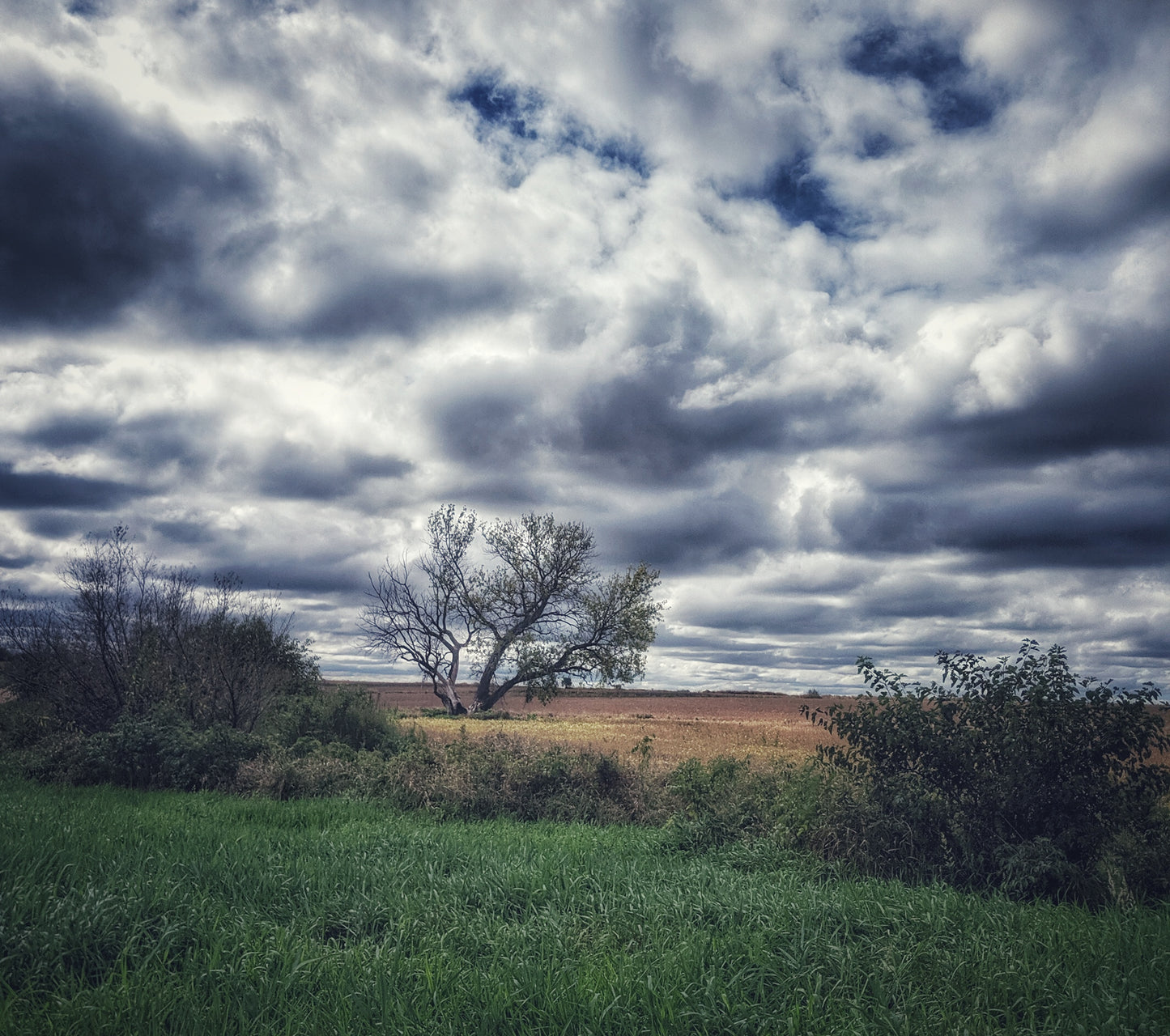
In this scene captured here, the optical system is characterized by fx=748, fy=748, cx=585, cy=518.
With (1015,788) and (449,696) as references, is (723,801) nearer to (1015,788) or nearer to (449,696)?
(1015,788)

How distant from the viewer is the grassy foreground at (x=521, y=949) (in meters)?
4.79

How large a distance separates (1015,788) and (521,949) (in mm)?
5943

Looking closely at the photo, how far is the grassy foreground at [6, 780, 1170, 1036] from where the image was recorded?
4.79m

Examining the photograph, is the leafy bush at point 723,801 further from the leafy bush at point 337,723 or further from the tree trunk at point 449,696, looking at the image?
the tree trunk at point 449,696

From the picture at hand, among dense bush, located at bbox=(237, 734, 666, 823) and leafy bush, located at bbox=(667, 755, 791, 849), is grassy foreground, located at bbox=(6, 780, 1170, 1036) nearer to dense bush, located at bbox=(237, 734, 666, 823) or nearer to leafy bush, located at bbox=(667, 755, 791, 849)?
leafy bush, located at bbox=(667, 755, 791, 849)

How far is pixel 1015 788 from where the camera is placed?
8422 millimetres

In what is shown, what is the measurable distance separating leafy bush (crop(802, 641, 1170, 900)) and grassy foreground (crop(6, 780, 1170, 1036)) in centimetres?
75

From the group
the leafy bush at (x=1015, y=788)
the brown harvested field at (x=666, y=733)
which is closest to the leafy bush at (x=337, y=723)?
the brown harvested field at (x=666, y=733)

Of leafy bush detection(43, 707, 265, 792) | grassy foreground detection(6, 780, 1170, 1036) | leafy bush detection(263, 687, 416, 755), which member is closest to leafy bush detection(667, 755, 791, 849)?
grassy foreground detection(6, 780, 1170, 1036)

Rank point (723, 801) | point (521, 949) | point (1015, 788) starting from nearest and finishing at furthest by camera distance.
Answer: 1. point (521, 949)
2. point (1015, 788)
3. point (723, 801)

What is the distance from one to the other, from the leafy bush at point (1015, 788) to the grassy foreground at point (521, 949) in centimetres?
75

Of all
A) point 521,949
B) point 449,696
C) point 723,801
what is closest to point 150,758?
point 723,801

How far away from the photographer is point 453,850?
8859mm

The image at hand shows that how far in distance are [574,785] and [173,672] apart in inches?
469
